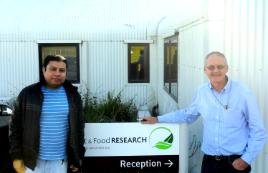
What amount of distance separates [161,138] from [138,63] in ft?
27.2

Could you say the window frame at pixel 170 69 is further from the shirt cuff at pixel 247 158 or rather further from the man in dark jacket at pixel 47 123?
the shirt cuff at pixel 247 158

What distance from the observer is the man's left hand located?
322 centimetres

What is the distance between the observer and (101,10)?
12.2 m

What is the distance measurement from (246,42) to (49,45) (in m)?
8.81

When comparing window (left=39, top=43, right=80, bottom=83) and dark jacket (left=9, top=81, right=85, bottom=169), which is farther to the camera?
window (left=39, top=43, right=80, bottom=83)

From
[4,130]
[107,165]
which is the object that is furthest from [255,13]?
[4,130]

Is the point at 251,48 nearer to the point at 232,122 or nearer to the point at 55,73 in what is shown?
the point at 232,122

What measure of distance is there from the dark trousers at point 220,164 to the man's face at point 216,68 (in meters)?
0.60

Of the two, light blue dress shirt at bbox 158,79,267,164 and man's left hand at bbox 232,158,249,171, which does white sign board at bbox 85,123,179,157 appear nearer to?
light blue dress shirt at bbox 158,79,267,164

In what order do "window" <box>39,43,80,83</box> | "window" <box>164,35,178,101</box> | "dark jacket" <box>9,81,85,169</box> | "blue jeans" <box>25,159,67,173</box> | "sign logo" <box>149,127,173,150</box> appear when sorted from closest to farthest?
1. "dark jacket" <box>9,81,85,169</box>
2. "blue jeans" <box>25,159,67,173</box>
3. "sign logo" <box>149,127,173,150</box>
4. "window" <box>164,35,178,101</box>
5. "window" <box>39,43,80,83</box>

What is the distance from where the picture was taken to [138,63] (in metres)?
12.4

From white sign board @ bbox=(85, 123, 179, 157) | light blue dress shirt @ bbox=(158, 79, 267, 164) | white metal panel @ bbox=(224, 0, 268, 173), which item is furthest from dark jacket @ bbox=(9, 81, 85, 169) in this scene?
white metal panel @ bbox=(224, 0, 268, 173)

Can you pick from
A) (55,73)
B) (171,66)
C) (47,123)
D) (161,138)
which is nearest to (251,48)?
(161,138)

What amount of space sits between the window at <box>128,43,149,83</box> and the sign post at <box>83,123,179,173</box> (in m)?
8.08
